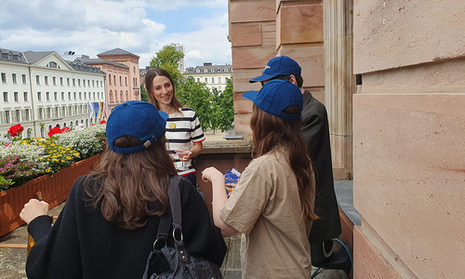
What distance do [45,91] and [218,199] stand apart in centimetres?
7905

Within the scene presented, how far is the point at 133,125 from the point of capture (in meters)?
1.85

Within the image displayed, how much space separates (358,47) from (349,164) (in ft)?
9.81

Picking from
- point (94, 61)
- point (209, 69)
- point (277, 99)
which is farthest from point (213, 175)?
point (209, 69)

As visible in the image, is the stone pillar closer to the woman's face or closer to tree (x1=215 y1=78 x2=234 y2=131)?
the woman's face

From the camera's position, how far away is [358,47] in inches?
93.0

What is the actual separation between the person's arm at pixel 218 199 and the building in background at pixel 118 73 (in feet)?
324

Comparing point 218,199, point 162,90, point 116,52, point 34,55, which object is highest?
point 116,52

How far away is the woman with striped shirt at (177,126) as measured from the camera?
416 cm

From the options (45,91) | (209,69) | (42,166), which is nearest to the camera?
(42,166)

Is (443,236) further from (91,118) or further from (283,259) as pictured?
(91,118)

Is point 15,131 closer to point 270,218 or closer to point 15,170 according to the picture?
point 15,170

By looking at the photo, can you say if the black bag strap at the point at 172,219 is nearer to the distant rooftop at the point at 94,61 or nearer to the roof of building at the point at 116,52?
the distant rooftop at the point at 94,61

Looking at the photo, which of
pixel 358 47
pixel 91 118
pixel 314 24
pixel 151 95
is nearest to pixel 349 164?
pixel 314 24

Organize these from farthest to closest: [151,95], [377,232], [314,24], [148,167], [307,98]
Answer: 1. [314,24]
2. [151,95]
3. [307,98]
4. [377,232]
5. [148,167]
